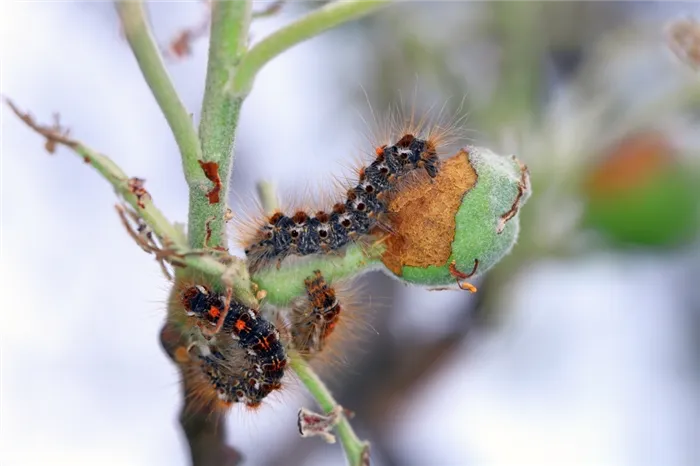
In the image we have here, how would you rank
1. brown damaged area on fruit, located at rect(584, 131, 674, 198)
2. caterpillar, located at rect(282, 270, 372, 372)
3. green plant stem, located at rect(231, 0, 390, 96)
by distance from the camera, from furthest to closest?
brown damaged area on fruit, located at rect(584, 131, 674, 198) → caterpillar, located at rect(282, 270, 372, 372) → green plant stem, located at rect(231, 0, 390, 96)

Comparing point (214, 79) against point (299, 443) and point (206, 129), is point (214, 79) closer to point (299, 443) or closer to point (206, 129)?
point (206, 129)

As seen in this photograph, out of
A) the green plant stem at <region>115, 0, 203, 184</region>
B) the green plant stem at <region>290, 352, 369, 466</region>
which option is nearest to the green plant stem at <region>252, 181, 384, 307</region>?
the green plant stem at <region>290, 352, 369, 466</region>

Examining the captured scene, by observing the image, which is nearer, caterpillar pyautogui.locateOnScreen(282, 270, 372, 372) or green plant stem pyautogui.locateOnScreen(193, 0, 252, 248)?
green plant stem pyautogui.locateOnScreen(193, 0, 252, 248)

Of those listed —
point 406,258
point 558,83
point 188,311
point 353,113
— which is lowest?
point 406,258

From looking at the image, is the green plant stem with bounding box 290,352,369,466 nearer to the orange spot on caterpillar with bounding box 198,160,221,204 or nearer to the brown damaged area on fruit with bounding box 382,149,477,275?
the brown damaged area on fruit with bounding box 382,149,477,275

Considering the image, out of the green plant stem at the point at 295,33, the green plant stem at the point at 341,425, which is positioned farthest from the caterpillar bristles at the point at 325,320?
the green plant stem at the point at 295,33

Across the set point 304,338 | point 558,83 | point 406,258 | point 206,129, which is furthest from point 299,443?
point 558,83

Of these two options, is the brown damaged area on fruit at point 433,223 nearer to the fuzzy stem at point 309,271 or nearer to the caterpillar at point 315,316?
the fuzzy stem at point 309,271

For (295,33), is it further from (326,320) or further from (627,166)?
(627,166)
